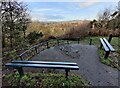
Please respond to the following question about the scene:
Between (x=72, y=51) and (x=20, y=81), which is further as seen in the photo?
(x=72, y=51)

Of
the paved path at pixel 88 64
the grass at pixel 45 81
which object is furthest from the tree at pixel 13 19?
the grass at pixel 45 81

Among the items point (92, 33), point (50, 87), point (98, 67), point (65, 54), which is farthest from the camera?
point (92, 33)

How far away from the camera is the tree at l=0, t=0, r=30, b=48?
12469 millimetres

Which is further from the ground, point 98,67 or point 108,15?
point 108,15

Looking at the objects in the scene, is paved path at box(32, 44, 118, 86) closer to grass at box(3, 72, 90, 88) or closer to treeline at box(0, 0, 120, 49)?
grass at box(3, 72, 90, 88)

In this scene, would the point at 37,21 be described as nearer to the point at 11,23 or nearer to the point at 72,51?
the point at 11,23

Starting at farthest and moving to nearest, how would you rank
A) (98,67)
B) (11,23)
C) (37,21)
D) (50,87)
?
(37,21) → (11,23) → (98,67) → (50,87)

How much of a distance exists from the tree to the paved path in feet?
19.1

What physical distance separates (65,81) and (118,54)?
4117 mm

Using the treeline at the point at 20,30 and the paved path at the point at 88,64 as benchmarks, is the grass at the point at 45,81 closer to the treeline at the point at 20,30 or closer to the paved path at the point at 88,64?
the paved path at the point at 88,64

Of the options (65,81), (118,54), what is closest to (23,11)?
(118,54)

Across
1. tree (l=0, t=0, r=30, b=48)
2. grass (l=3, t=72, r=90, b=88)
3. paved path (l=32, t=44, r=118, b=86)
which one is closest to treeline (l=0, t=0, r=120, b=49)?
tree (l=0, t=0, r=30, b=48)

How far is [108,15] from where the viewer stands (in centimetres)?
2119

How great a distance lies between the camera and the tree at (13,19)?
40.9ft
